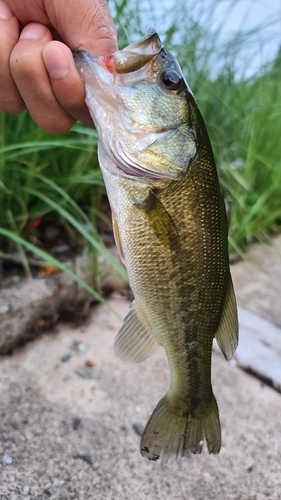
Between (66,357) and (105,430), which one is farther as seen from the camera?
(66,357)

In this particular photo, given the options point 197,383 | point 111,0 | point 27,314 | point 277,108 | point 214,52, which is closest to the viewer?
point 197,383

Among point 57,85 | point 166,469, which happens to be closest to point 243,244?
point 166,469

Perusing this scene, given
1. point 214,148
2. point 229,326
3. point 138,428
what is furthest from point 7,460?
point 214,148

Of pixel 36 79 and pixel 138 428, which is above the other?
pixel 36 79

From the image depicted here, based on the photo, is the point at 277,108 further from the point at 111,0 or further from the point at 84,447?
the point at 84,447

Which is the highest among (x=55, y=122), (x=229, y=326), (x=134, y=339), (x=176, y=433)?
(x=55, y=122)

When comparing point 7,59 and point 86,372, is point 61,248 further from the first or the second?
point 7,59

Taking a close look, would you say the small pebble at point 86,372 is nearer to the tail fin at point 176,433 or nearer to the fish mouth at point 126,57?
the tail fin at point 176,433
